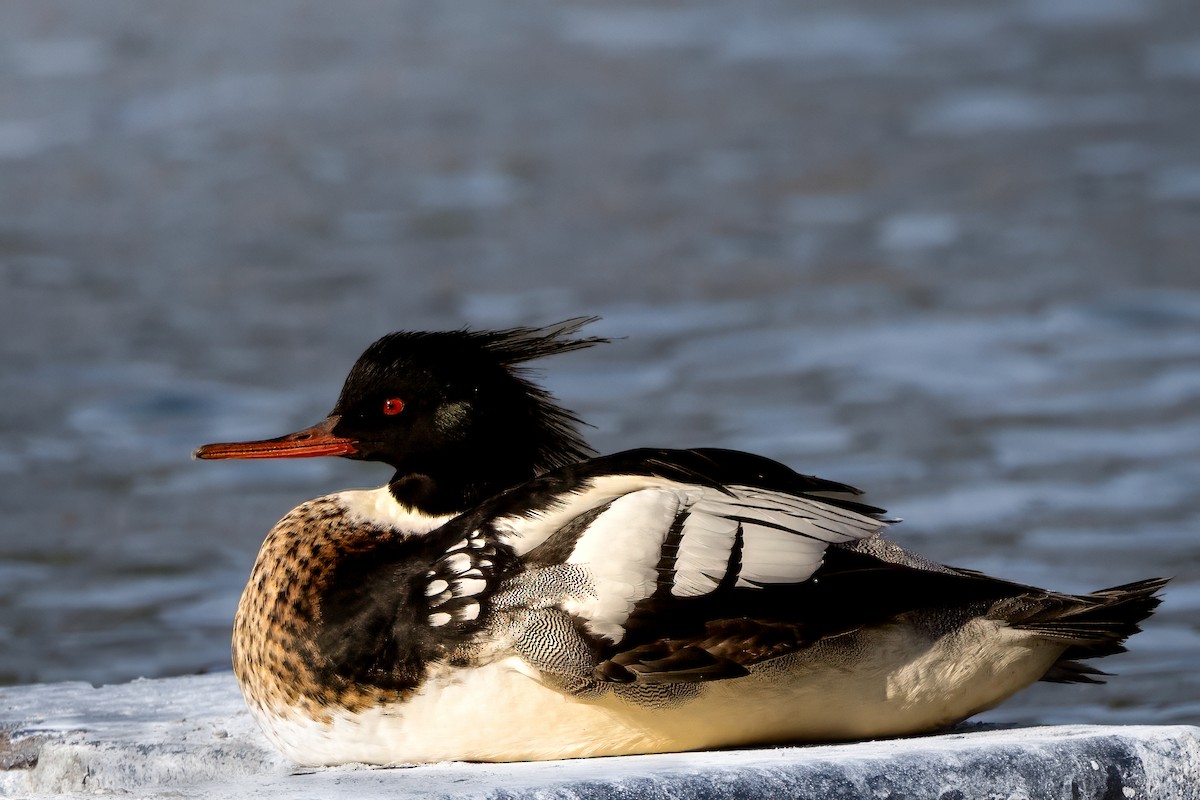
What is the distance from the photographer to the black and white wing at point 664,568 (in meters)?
3.07

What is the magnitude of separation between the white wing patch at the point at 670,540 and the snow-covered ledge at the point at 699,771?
288 mm

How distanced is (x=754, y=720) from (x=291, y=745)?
866 millimetres

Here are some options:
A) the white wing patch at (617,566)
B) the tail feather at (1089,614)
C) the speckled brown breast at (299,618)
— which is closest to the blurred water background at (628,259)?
the speckled brown breast at (299,618)

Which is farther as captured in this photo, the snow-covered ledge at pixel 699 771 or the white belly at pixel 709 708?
the white belly at pixel 709 708

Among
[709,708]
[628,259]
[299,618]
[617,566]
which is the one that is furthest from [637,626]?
[628,259]

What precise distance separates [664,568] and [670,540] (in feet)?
0.17

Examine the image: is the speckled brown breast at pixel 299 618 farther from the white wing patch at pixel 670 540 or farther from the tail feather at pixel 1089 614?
the tail feather at pixel 1089 614

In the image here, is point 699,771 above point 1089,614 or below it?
below

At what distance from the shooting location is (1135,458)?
7.04 meters

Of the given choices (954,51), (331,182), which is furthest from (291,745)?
(954,51)

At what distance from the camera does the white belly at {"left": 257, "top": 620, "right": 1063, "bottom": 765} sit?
122 inches

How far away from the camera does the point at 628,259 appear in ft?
32.3

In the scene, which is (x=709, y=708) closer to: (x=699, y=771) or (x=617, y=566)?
(x=699, y=771)

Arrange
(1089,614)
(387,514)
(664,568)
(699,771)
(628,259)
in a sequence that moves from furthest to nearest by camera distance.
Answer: (628,259), (387,514), (1089,614), (664,568), (699,771)
